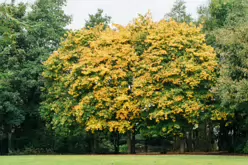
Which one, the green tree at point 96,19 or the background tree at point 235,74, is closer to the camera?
the background tree at point 235,74

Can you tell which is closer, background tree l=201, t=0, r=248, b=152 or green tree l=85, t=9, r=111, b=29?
background tree l=201, t=0, r=248, b=152

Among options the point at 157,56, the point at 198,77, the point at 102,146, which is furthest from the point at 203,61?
the point at 102,146

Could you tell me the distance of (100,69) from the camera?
29406 mm

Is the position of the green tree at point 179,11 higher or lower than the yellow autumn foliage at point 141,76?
higher

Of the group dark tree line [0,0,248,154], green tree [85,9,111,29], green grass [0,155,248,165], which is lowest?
green grass [0,155,248,165]

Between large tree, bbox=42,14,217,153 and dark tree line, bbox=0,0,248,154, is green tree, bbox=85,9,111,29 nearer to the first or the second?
dark tree line, bbox=0,0,248,154

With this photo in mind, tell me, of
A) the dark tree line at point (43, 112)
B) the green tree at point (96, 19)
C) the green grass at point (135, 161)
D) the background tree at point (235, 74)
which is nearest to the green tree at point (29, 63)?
the dark tree line at point (43, 112)

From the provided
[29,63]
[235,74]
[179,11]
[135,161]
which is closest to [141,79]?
[235,74]

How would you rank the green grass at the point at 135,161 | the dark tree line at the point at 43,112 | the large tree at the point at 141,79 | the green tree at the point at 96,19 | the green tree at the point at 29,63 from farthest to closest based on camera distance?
the green tree at the point at 96,19, the green tree at the point at 29,63, the dark tree line at the point at 43,112, the large tree at the point at 141,79, the green grass at the point at 135,161

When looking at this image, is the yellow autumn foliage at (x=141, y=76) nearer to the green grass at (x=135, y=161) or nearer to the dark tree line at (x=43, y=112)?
the dark tree line at (x=43, y=112)

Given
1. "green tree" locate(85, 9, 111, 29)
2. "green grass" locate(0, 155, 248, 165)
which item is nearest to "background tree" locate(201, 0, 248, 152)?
"green grass" locate(0, 155, 248, 165)

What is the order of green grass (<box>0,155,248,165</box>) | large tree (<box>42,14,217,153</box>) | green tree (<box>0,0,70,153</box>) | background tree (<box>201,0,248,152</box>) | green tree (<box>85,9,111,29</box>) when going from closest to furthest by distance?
green grass (<box>0,155,248,165</box>) < background tree (<box>201,0,248,152</box>) < large tree (<box>42,14,217,153</box>) < green tree (<box>0,0,70,153</box>) < green tree (<box>85,9,111,29</box>)

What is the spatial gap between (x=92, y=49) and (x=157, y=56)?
618 centimetres

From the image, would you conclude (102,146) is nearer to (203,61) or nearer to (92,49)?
(92,49)
